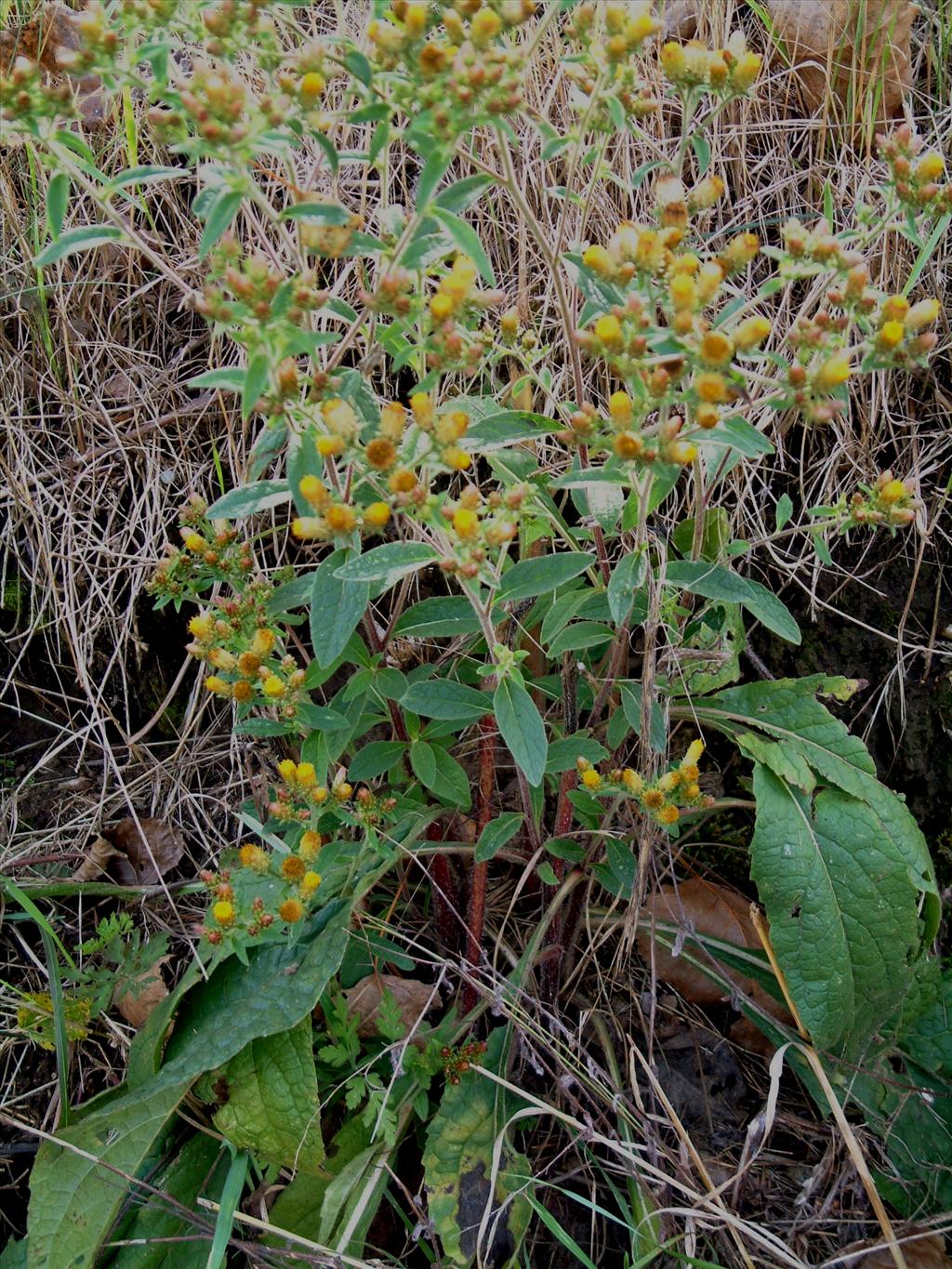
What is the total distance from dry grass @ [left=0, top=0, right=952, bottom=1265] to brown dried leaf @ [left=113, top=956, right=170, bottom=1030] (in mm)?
96

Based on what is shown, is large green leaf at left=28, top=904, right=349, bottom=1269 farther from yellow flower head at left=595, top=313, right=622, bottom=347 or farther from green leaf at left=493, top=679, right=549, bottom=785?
yellow flower head at left=595, top=313, right=622, bottom=347

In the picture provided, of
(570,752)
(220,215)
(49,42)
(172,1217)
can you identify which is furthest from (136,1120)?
(49,42)

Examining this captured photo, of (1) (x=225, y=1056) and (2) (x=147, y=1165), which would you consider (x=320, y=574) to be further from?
(2) (x=147, y=1165)

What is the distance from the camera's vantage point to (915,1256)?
1824 millimetres

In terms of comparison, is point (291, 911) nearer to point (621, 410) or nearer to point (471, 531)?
point (471, 531)

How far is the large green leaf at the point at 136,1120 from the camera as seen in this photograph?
1.80m

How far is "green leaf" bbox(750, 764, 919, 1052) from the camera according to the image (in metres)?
1.87

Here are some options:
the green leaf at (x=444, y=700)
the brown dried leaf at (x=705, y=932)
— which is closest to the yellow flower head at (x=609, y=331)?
the green leaf at (x=444, y=700)

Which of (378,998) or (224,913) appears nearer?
(224,913)

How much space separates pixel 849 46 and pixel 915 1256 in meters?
2.80

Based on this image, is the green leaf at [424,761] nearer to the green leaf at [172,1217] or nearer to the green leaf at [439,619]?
the green leaf at [439,619]

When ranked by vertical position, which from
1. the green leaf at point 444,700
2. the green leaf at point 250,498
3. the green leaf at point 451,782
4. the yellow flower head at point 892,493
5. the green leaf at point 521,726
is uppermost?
the yellow flower head at point 892,493

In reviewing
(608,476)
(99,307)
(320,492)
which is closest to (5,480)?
(99,307)

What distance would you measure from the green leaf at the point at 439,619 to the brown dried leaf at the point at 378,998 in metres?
0.79
